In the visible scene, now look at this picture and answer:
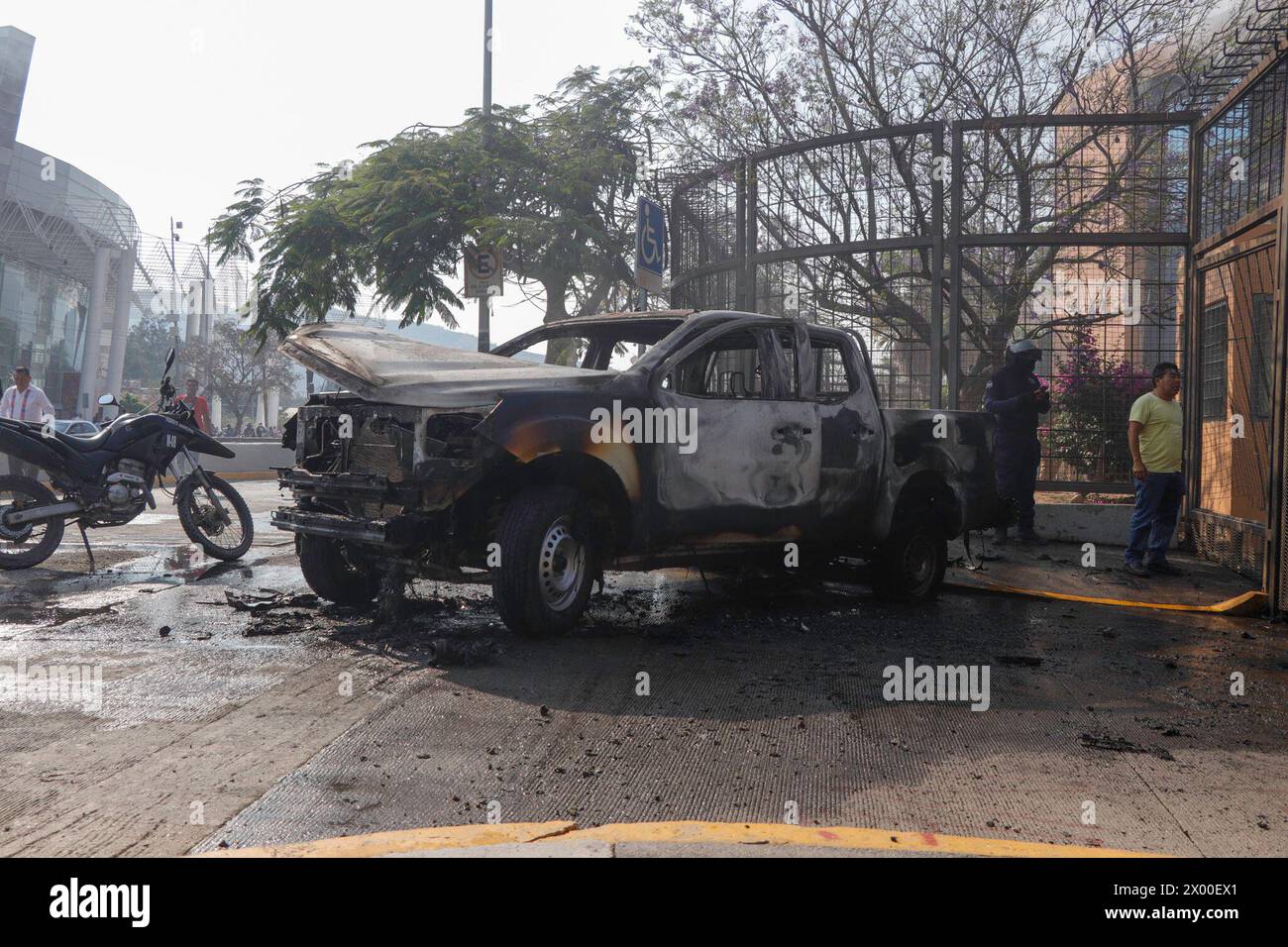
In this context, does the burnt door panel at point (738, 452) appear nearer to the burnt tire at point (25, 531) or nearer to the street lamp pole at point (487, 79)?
the burnt tire at point (25, 531)

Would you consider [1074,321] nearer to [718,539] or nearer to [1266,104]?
[1266,104]

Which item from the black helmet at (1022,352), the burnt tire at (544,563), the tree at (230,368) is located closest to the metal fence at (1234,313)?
the black helmet at (1022,352)

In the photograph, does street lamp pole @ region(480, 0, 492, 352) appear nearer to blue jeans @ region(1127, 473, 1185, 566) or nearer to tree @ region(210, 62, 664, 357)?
tree @ region(210, 62, 664, 357)

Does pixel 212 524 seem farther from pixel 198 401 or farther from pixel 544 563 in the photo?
pixel 198 401

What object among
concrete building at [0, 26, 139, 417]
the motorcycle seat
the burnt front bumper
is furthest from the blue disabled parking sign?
concrete building at [0, 26, 139, 417]

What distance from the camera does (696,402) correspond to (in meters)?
6.72

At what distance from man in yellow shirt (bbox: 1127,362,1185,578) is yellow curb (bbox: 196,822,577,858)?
26.4 feet

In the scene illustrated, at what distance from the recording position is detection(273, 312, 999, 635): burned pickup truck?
5.96 metres

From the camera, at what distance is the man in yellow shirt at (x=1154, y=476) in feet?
32.7

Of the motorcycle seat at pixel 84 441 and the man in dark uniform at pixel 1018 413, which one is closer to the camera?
the motorcycle seat at pixel 84 441

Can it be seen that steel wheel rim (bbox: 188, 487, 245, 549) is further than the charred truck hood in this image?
Yes

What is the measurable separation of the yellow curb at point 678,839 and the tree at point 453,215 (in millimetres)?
14806

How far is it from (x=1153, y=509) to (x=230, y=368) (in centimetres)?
7154

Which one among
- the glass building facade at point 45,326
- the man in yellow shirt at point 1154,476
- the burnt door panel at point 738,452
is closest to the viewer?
the burnt door panel at point 738,452
